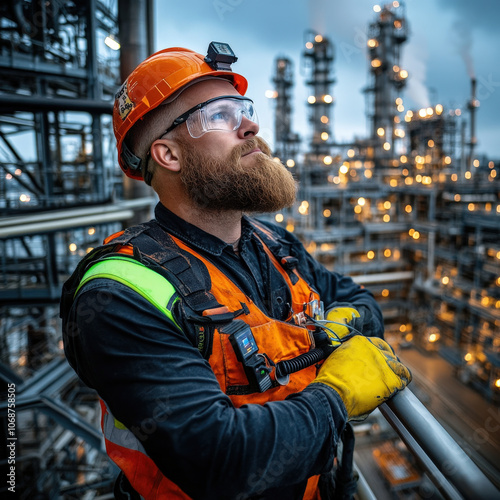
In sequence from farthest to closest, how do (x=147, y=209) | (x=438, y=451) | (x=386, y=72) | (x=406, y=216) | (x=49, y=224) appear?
(x=386, y=72), (x=406, y=216), (x=147, y=209), (x=49, y=224), (x=438, y=451)

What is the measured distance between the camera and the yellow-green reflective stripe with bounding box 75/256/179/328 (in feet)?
4.15

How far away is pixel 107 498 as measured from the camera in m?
4.49

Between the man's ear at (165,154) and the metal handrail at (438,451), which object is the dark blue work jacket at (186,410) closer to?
the metal handrail at (438,451)

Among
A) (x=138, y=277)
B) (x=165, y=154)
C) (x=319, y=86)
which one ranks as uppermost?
(x=319, y=86)

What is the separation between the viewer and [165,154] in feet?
5.98

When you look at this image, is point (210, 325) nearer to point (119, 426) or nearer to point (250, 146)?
point (119, 426)

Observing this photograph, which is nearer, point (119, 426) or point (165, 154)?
point (119, 426)

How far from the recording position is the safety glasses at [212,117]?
5.82ft

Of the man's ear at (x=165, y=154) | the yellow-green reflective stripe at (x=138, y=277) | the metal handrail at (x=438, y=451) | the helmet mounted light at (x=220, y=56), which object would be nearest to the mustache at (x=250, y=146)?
the man's ear at (x=165, y=154)

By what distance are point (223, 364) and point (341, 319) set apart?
831mm

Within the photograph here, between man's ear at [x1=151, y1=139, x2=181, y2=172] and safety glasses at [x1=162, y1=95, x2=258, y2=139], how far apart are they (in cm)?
6

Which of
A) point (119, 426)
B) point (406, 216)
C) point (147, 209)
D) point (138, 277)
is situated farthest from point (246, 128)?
point (406, 216)

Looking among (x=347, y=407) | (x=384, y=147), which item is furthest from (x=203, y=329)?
(x=384, y=147)

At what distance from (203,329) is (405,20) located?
32223 mm
